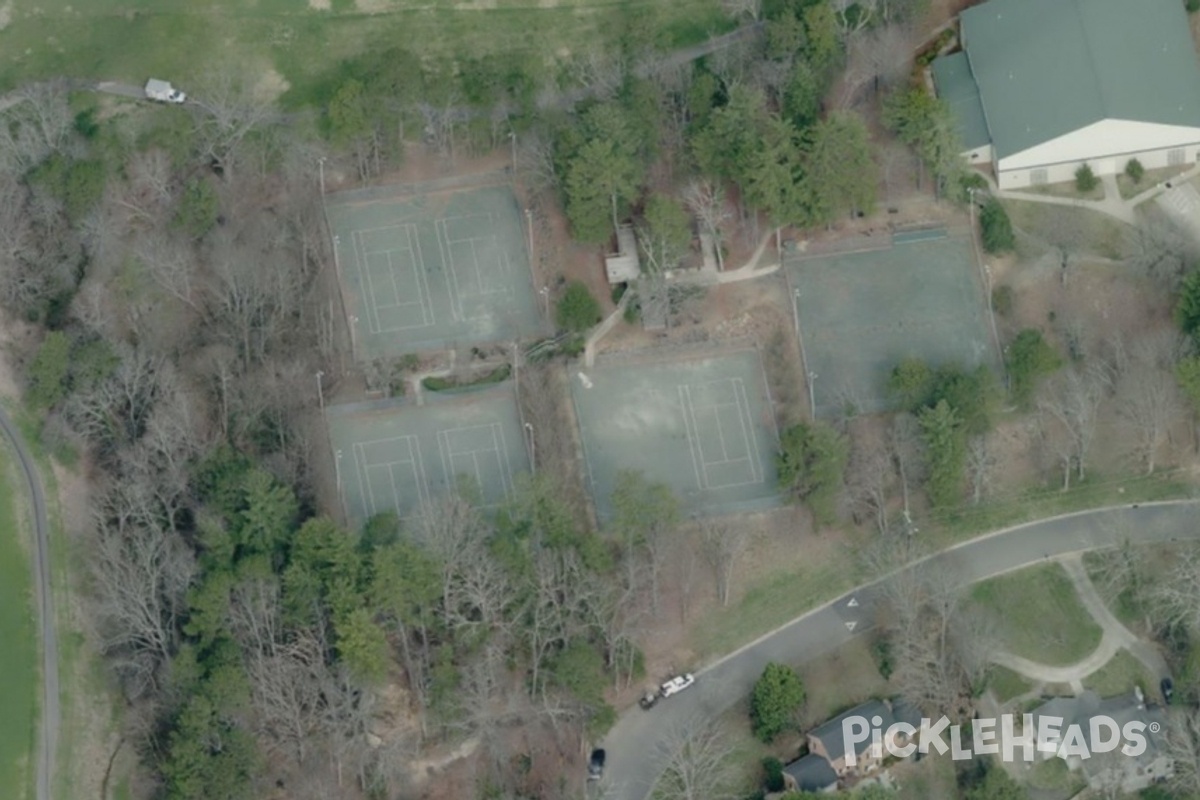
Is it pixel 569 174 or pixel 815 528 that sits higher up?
pixel 569 174

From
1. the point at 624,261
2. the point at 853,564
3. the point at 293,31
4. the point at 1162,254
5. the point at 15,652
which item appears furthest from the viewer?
the point at 293,31

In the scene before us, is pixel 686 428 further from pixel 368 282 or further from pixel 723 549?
pixel 368 282

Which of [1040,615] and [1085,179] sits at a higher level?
[1085,179]

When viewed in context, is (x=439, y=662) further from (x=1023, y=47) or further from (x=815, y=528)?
(x=1023, y=47)

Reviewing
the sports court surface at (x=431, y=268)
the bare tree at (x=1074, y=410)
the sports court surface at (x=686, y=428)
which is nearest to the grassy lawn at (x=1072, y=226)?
the bare tree at (x=1074, y=410)

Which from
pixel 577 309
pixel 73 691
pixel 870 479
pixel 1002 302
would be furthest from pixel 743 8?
pixel 73 691

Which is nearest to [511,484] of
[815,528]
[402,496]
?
[402,496]

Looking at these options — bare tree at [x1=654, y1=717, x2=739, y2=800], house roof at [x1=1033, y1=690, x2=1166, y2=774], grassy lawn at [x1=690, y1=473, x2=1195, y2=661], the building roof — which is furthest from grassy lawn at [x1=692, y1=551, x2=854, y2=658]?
the building roof
